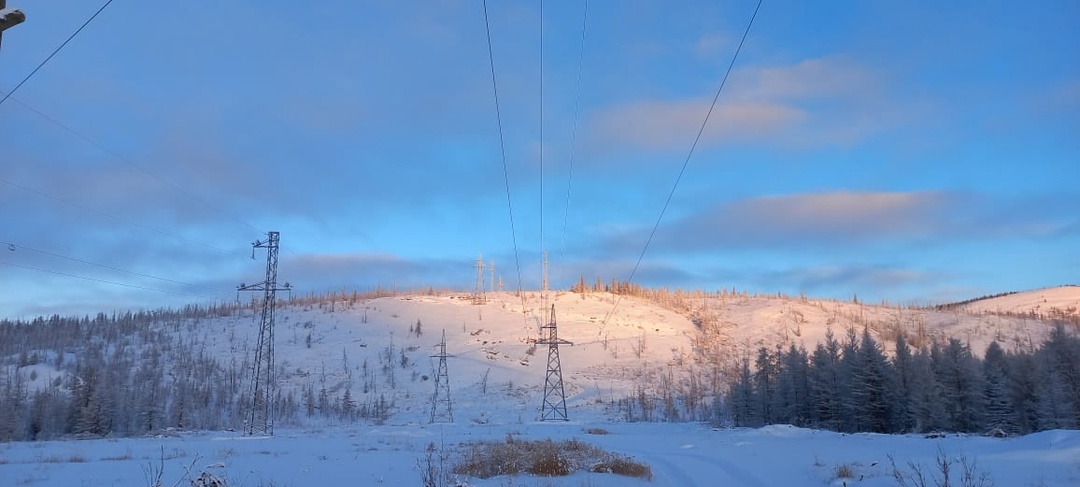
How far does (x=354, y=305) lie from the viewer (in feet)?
460

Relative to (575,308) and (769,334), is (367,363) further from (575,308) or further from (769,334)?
(769,334)

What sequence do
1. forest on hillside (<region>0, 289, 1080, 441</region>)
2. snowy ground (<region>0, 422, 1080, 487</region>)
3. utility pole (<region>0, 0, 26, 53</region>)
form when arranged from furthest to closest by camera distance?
forest on hillside (<region>0, 289, 1080, 441</region>) → snowy ground (<region>0, 422, 1080, 487</region>) → utility pole (<region>0, 0, 26, 53</region>)

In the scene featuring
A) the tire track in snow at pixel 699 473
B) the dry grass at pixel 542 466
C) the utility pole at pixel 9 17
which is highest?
the utility pole at pixel 9 17

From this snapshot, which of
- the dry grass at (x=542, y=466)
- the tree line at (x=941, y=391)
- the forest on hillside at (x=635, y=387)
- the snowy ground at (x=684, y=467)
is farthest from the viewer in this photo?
the forest on hillside at (x=635, y=387)

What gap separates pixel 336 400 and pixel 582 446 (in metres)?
71.9

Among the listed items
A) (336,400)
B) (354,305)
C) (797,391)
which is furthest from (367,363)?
(797,391)

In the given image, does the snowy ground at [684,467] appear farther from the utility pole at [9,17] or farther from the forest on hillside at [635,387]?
the forest on hillside at [635,387]

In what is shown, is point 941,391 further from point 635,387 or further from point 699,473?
point 635,387

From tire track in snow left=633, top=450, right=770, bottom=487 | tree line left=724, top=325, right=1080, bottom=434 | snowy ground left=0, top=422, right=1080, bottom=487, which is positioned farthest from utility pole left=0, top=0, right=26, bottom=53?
A: tree line left=724, top=325, right=1080, bottom=434

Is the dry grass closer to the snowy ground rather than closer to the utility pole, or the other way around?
the snowy ground

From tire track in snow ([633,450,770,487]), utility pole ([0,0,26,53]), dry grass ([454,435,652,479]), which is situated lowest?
tire track in snow ([633,450,770,487])

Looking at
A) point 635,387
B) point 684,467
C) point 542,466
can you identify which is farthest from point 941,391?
point 635,387

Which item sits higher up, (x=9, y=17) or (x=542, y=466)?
(x=9, y=17)

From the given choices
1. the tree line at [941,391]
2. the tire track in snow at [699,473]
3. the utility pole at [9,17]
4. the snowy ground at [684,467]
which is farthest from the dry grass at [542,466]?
the tree line at [941,391]
